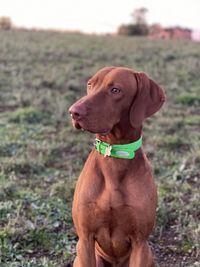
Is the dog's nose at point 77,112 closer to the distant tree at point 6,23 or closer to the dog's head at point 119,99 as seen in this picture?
the dog's head at point 119,99

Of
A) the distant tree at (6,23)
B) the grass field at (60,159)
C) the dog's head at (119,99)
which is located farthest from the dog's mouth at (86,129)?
the distant tree at (6,23)

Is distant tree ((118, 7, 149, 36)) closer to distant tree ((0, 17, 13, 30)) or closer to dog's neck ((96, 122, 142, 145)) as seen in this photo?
distant tree ((0, 17, 13, 30))

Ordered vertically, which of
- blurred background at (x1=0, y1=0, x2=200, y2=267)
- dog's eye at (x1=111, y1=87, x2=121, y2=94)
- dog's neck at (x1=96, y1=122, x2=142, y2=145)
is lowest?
blurred background at (x1=0, y1=0, x2=200, y2=267)

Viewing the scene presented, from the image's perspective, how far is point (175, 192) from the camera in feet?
18.3

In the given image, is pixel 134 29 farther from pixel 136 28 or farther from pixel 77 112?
pixel 77 112

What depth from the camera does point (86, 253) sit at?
344 centimetres

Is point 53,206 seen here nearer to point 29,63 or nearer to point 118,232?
point 118,232

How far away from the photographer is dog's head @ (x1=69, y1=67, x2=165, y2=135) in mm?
3152

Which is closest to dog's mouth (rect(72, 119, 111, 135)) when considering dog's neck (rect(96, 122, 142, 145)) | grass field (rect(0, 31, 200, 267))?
dog's neck (rect(96, 122, 142, 145))

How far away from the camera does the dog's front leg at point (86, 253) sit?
343cm

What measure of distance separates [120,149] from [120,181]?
7.8 inches

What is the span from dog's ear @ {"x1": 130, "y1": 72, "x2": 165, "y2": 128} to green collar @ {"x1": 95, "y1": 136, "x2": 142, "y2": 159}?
0.55ft

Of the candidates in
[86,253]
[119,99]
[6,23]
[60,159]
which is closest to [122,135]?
[119,99]

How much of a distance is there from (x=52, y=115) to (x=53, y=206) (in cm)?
381
